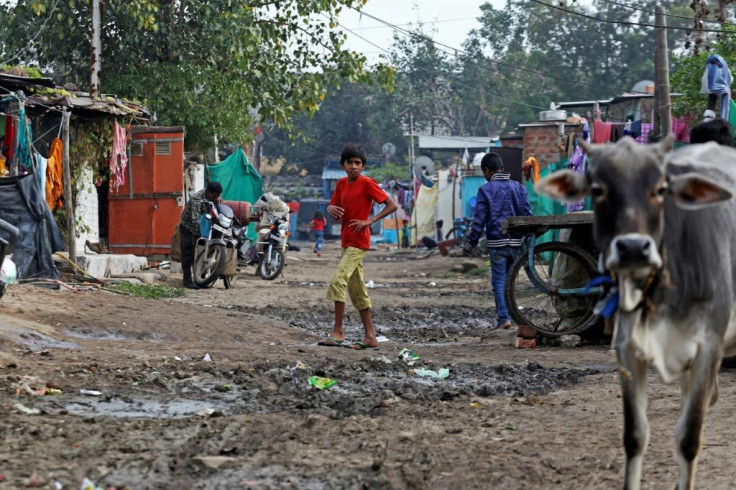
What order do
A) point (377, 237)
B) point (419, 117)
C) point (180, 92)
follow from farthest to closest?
point (419, 117), point (377, 237), point (180, 92)

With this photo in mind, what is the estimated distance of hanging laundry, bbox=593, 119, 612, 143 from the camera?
15.8 m

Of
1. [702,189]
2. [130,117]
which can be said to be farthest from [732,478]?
[130,117]

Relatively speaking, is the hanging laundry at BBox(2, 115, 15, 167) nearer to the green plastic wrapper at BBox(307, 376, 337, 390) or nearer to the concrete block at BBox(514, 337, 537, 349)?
the concrete block at BBox(514, 337, 537, 349)

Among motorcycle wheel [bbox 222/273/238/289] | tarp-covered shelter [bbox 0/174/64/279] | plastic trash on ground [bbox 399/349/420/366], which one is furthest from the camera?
motorcycle wheel [bbox 222/273/238/289]

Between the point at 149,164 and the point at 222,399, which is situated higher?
the point at 149,164

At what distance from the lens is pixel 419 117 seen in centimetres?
6262

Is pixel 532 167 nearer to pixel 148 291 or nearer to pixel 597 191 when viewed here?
pixel 148 291

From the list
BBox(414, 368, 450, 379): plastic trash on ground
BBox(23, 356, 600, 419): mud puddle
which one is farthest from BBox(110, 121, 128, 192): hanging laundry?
BBox(414, 368, 450, 379): plastic trash on ground

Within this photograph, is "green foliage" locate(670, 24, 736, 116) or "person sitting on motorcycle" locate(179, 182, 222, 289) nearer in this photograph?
"green foliage" locate(670, 24, 736, 116)

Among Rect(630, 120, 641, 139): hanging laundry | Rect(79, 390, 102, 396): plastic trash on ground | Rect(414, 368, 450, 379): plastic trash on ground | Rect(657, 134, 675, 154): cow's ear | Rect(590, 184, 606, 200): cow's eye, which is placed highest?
Rect(630, 120, 641, 139): hanging laundry

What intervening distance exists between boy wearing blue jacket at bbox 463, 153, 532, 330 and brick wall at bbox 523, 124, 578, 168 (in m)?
14.9

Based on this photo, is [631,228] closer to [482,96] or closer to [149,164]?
[149,164]

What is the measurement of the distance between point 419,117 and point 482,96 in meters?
→ 4.95

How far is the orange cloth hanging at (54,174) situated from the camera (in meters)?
14.9
